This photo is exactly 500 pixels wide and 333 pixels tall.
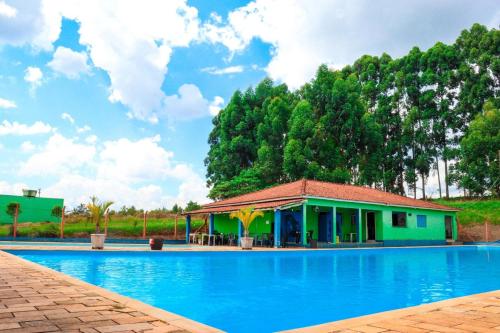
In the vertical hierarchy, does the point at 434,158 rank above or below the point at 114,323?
above

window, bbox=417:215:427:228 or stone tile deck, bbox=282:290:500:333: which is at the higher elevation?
window, bbox=417:215:427:228

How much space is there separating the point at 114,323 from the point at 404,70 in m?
45.6

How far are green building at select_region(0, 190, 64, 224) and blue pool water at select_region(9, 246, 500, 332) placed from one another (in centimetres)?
2070

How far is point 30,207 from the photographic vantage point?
107 feet

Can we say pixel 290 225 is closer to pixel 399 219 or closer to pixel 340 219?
pixel 340 219

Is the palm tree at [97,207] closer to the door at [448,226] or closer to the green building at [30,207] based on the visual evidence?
the green building at [30,207]

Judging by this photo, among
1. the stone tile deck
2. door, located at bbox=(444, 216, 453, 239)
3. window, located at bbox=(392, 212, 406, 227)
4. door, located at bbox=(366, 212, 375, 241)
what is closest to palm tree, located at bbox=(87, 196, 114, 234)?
the stone tile deck

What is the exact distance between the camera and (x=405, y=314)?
4184 millimetres

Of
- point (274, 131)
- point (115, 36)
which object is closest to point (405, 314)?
point (115, 36)

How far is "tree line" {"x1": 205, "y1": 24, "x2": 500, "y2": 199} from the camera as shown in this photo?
115 feet

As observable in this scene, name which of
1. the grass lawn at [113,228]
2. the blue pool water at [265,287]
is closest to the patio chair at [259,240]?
the blue pool water at [265,287]

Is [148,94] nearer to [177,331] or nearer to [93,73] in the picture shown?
[93,73]

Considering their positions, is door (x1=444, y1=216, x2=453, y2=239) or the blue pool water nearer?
the blue pool water

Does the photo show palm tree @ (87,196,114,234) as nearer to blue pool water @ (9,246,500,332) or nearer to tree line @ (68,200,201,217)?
blue pool water @ (9,246,500,332)
